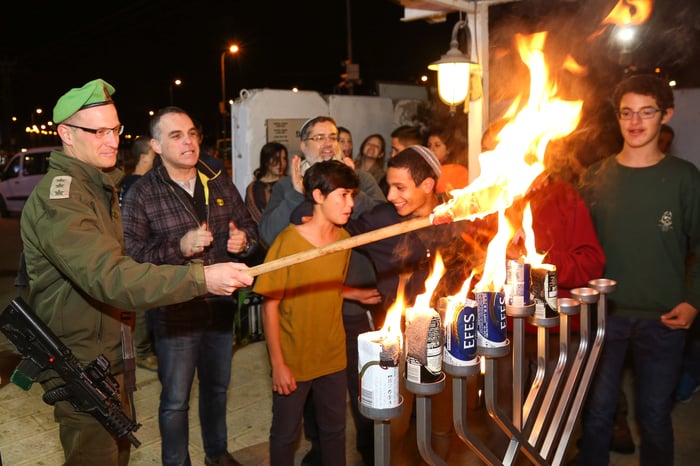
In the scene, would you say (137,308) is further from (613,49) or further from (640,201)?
(613,49)

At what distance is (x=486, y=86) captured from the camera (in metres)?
6.43

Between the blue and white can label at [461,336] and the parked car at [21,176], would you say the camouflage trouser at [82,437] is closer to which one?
the blue and white can label at [461,336]

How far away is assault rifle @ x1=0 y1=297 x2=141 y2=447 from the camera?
2.70 metres

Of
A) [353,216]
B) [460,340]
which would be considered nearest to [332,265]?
[353,216]

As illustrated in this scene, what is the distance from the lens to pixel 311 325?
3.55 metres

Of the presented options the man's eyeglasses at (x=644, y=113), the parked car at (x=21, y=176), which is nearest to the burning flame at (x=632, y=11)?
the man's eyeglasses at (x=644, y=113)

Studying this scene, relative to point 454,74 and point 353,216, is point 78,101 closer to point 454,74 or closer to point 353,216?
point 353,216

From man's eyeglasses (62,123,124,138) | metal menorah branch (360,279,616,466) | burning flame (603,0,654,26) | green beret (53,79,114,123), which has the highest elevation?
burning flame (603,0,654,26)

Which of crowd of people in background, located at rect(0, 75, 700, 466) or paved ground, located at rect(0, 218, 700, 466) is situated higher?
crowd of people in background, located at rect(0, 75, 700, 466)

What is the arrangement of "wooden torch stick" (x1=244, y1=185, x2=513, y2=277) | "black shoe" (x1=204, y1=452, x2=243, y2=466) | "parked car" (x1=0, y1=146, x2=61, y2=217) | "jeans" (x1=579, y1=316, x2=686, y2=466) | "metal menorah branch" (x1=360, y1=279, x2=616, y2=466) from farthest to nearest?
"parked car" (x1=0, y1=146, x2=61, y2=217)
"black shoe" (x1=204, y1=452, x2=243, y2=466)
"jeans" (x1=579, y1=316, x2=686, y2=466)
"wooden torch stick" (x1=244, y1=185, x2=513, y2=277)
"metal menorah branch" (x1=360, y1=279, x2=616, y2=466)

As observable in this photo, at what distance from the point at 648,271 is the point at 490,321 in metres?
1.88

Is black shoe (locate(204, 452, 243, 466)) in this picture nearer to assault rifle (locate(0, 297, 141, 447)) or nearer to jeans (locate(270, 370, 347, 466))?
jeans (locate(270, 370, 347, 466))

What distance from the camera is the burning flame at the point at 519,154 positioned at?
2.47 metres

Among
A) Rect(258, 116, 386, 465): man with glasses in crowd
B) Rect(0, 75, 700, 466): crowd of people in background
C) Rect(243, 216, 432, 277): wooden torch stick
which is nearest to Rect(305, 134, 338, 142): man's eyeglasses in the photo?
Rect(258, 116, 386, 465): man with glasses in crowd
